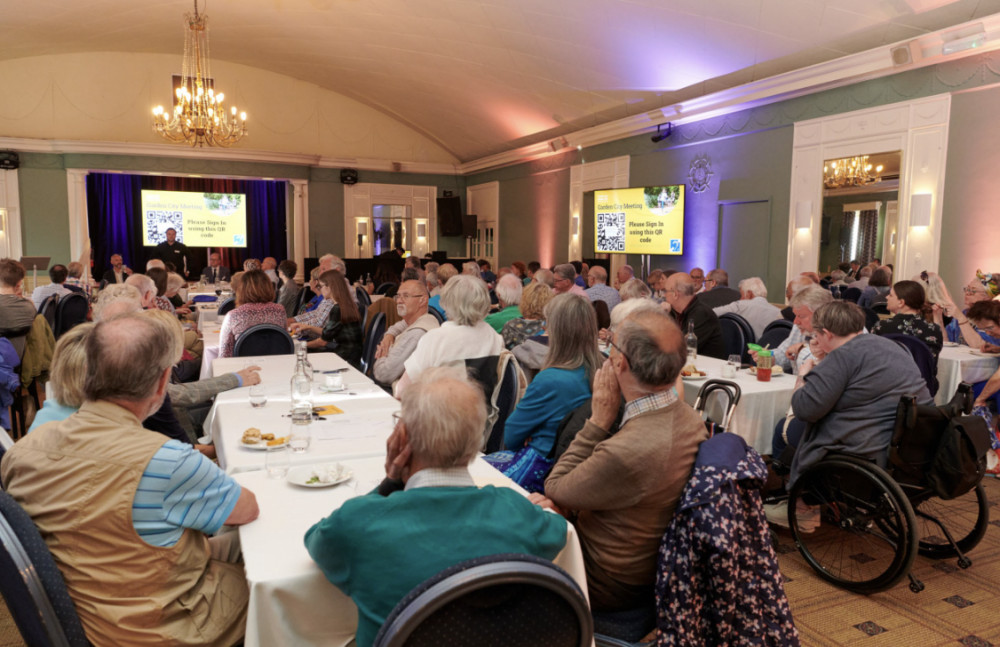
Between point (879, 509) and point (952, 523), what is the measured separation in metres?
1.35

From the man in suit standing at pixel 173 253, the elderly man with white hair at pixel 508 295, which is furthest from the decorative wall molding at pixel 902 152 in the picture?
the man in suit standing at pixel 173 253

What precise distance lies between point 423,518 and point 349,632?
56 centimetres

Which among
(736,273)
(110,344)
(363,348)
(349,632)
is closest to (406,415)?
(349,632)

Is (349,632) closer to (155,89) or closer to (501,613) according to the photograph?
(501,613)

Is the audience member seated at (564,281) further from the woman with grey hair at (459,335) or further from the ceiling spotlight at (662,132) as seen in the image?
the ceiling spotlight at (662,132)

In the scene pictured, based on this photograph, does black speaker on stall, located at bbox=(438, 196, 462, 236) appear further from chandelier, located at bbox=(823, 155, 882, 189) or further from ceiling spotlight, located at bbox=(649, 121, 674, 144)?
chandelier, located at bbox=(823, 155, 882, 189)

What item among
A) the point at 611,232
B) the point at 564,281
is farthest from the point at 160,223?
the point at 564,281

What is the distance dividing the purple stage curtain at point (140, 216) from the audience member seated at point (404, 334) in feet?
43.6

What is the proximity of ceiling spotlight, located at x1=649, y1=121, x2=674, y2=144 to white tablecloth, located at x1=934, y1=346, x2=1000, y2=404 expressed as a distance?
648 centimetres

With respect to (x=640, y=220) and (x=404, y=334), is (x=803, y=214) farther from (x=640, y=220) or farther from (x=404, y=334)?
(x=404, y=334)

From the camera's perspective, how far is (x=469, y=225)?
56.2 feet

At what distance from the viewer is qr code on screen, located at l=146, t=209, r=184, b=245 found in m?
15.6

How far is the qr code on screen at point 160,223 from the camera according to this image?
15555mm

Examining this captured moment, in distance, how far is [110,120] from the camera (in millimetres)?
14383
